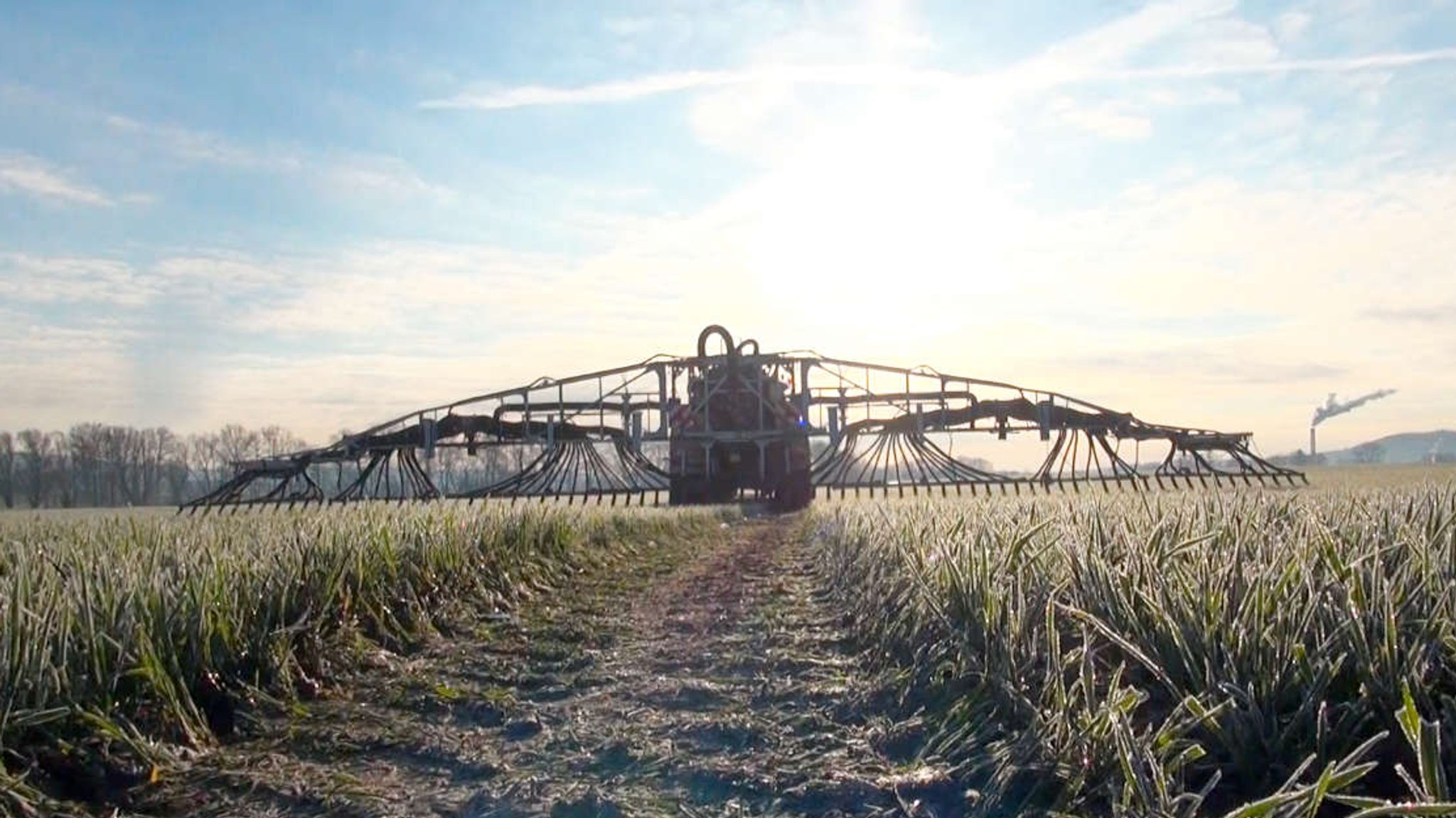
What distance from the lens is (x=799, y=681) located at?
535 centimetres

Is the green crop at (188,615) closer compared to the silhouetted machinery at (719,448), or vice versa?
the green crop at (188,615)

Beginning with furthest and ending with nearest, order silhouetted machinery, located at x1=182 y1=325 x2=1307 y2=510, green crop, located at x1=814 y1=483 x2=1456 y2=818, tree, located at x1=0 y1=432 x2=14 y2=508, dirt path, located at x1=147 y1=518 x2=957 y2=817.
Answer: tree, located at x1=0 y1=432 x2=14 y2=508 → silhouetted machinery, located at x1=182 y1=325 x2=1307 y2=510 → dirt path, located at x1=147 y1=518 x2=957 y2=817 → green crop, located at x1=814 y1=483 x2=1456 y2=818

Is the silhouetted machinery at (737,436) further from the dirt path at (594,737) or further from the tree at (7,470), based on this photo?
the tree at (7,470)

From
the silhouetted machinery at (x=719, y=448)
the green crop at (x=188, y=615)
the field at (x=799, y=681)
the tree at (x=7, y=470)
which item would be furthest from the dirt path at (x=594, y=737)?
the tree at (x=7, y=470)

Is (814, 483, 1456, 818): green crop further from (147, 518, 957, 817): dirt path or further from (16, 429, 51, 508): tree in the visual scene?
(16, 429, 51, 508): tree

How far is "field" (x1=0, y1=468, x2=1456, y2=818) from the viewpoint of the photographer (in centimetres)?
274

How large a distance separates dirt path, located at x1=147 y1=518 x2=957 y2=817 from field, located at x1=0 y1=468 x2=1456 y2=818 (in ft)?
0.06

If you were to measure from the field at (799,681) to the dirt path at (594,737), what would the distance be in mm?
18

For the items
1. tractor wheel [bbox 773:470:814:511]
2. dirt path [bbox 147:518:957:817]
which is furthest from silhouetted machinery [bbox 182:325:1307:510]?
dirt path [bbox 147:518:957:817]

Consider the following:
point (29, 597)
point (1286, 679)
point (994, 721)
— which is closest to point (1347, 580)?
point (1286, 679)

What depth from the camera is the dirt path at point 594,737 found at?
3.65 m

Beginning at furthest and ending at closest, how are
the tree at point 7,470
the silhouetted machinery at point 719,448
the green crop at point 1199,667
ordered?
the tree at point 7,470
the silhouetted machinery at point 719,448
the green crop at point 1199,667

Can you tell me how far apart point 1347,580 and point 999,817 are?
1232mm

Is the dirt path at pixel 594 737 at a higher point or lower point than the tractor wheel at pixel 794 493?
lower
